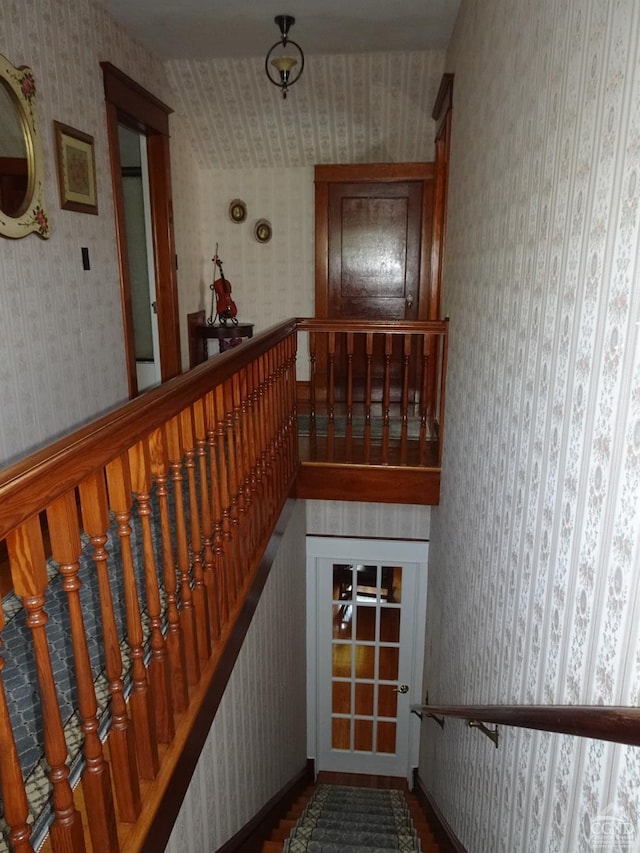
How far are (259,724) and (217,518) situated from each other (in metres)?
1.38

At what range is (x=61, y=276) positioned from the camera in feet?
9.25

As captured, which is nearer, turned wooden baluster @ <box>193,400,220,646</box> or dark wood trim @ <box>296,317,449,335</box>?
turned wooden baluster @ <box>193,400,220,646</box>

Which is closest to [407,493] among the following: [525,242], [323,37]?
[525,242]

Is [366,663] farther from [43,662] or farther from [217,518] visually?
[43,662]

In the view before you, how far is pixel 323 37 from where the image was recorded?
360cm

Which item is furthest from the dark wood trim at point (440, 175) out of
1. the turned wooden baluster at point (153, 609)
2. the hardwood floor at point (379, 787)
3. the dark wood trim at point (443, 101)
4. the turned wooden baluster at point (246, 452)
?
the hardwood floor at point (379, 787)

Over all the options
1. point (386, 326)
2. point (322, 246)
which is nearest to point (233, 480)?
point (386, 326)

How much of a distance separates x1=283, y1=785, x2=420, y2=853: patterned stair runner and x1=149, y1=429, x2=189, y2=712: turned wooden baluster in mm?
1754

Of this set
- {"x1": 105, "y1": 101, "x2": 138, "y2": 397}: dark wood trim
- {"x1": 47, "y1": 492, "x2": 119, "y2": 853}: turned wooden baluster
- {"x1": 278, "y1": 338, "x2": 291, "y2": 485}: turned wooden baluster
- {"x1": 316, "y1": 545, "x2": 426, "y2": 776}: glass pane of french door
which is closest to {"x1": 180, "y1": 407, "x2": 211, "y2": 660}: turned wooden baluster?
{"x1": 47, "y1": 492, "x2": 119, "y2": 853}: turned wooden baluster

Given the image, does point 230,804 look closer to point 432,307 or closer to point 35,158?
point 35,158

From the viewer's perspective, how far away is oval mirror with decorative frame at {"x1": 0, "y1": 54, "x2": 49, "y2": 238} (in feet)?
7.82

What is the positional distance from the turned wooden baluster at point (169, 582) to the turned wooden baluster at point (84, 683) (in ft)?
1.13

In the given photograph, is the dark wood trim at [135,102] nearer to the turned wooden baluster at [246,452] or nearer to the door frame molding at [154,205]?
the door frame molding at [154,205]

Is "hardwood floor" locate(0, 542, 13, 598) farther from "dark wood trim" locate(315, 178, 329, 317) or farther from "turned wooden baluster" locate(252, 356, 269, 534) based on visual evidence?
"dark wood trim" locate(315, 178, 329, 317)
